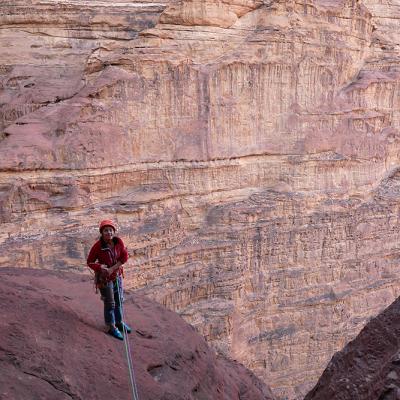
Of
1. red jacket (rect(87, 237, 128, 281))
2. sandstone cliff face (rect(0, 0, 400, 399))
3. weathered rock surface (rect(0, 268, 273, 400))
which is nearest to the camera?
weathered rock surface (rect(0, 268, 273, 400))

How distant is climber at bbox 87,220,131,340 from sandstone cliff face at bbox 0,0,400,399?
703 cm

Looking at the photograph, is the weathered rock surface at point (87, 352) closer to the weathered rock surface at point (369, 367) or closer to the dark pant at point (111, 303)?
the dark pant at point (111, 303)

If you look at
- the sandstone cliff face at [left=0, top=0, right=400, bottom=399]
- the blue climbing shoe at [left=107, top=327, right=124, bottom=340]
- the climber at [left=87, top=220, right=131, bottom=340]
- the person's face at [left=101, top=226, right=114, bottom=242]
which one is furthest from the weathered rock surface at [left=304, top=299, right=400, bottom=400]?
the sandstone cliff face at [left=0, top=0, right=400, bottom=399]

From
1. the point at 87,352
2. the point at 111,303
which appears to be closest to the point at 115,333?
the point at 111,303

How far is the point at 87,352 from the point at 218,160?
407 inches

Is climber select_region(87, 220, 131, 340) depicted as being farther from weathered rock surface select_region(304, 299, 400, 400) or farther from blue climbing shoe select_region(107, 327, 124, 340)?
weathered rock surface select_region(304, 299, 400, 400)

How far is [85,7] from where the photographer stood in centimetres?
1421

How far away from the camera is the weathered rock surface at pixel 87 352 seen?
13.4 ft

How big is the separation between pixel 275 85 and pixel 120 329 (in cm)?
1113

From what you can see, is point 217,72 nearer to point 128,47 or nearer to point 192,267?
point 128,47

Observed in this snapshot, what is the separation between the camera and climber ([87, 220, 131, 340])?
493cm

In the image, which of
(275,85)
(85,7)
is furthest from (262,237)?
(85,7)

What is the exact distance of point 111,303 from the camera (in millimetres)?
5078

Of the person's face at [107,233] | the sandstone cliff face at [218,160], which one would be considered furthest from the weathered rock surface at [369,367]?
the sandstone cliff face at [218,160]
